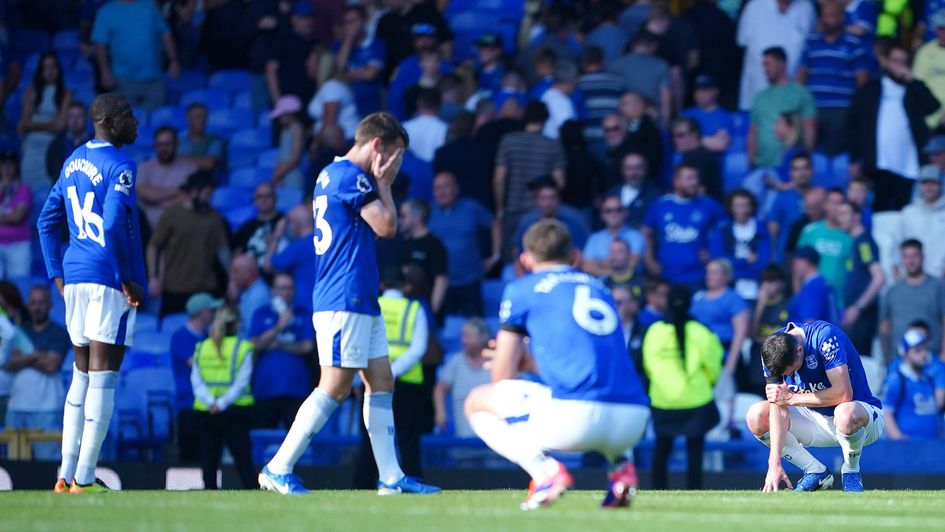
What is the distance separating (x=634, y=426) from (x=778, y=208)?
9.76m

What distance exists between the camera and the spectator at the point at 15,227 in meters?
18.9

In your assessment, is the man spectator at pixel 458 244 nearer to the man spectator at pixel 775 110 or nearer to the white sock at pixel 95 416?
the man spectator at pixel 775 110

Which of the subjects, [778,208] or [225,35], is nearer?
[778,208]

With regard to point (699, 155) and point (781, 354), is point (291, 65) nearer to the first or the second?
point (699, 155)

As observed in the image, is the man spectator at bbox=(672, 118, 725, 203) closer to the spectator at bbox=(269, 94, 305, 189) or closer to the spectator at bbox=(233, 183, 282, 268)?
A: the spectator at bbox=(233, 183, 282, 268)

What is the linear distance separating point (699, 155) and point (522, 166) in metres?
1.87

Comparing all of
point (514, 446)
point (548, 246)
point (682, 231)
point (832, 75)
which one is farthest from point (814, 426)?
point (832, 75)

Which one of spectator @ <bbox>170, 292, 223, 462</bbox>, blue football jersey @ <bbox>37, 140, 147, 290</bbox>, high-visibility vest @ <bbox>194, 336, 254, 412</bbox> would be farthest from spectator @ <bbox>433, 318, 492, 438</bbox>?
blue football jersey @ <bbox>37, 140, 147, 290</bbox>

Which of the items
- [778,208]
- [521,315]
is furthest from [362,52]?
[521,315]

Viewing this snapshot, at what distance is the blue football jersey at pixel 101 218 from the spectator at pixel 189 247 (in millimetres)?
7872

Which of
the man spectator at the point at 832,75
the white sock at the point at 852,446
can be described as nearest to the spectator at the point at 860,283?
the man spectator at the point at 832,75

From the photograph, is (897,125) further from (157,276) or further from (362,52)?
(157,276)

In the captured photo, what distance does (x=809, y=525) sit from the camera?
782 centimetres

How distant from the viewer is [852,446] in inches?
430
